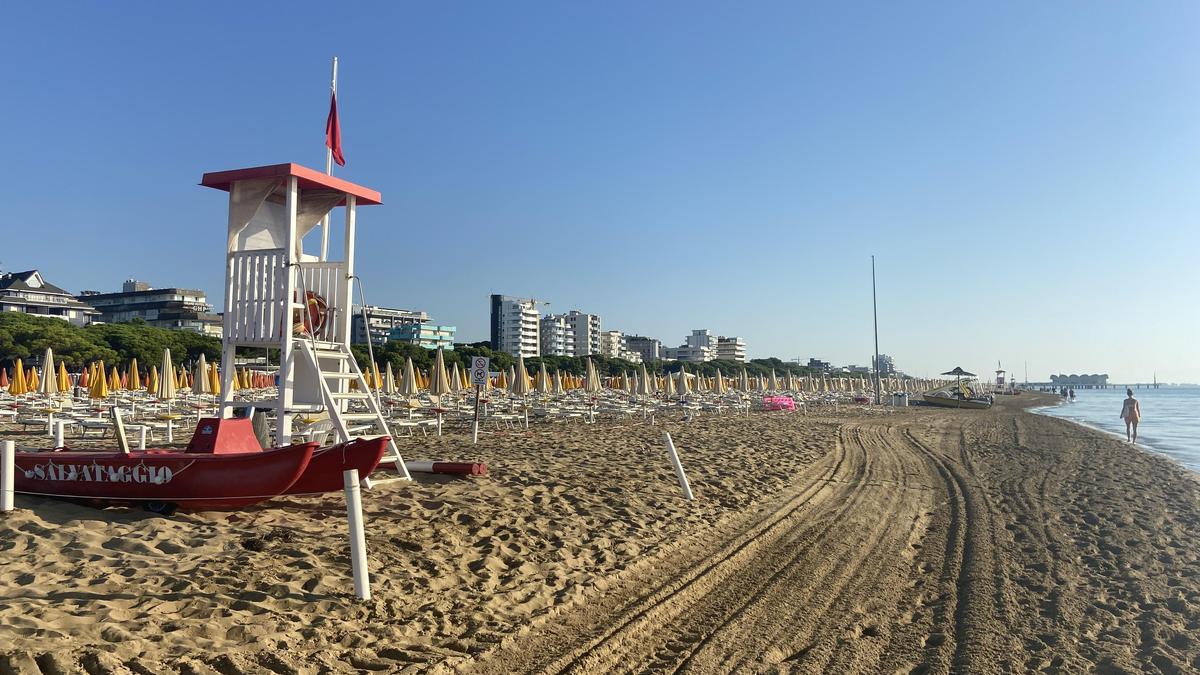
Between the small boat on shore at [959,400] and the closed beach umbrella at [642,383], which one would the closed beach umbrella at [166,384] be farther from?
the small boat on shore at [959,400]

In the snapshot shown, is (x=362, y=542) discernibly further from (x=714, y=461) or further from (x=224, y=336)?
(x=714, y=461)

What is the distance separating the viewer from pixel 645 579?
5535mm

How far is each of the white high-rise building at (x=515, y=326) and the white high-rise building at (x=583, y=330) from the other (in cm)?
1293

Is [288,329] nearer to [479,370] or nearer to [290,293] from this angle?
[290,293]

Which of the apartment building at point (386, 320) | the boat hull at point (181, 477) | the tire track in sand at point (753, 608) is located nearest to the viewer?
the tire track in sand at point (753, 608)

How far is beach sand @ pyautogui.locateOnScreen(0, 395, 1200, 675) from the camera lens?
3.88 m

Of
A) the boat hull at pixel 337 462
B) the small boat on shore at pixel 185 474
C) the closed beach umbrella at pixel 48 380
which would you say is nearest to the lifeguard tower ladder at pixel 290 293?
the boat hull at pixel 337 462

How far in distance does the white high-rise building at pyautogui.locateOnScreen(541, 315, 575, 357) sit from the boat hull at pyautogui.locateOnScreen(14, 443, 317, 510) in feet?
457

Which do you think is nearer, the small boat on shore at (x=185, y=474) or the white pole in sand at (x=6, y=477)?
the white pole in sand at (x=6, y=477)

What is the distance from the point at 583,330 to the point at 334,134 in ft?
471

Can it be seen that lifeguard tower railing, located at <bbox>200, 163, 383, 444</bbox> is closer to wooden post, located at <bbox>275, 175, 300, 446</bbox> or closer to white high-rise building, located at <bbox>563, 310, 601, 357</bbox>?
wooden post, located at <bbox>275, 175, 300, 446</bbox>

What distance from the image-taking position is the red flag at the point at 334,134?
9289 millimetres

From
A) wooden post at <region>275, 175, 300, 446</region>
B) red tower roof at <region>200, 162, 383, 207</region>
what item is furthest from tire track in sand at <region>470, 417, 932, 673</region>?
red tower roof at <region>200, 162, 383, 207</region>

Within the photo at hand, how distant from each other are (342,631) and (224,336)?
5.39 metres
